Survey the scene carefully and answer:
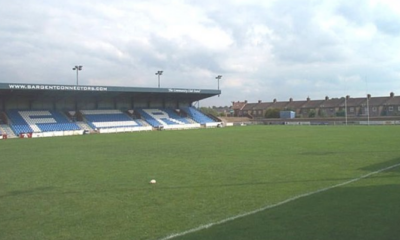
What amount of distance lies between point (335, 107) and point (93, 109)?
3225 inches

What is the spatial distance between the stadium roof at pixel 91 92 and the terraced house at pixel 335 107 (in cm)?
3969

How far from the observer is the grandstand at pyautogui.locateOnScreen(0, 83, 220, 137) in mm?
56812

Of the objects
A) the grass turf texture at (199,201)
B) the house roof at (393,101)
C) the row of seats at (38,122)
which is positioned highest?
the house roof at (393,101)

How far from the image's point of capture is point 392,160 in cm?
1666

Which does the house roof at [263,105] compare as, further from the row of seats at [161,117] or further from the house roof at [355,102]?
the row of seats at [161,117]

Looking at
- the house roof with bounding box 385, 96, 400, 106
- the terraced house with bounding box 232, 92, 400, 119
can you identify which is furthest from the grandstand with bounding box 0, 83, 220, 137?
the house roof with bounding box 385, 96, 400, 106

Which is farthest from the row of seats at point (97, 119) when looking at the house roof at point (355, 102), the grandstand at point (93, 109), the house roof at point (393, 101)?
the house roof at point (393, 101)

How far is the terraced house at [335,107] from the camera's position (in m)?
111

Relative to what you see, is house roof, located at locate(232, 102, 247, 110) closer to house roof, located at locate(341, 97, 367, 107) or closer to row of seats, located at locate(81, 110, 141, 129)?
house roof, located at locate(341, 97, 367, 107)

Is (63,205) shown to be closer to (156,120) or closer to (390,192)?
(390,192)

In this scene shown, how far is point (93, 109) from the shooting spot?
69812 millimetres

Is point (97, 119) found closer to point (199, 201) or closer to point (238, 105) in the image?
point (199, 201)

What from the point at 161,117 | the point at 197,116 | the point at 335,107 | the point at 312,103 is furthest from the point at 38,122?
the point at 312,103

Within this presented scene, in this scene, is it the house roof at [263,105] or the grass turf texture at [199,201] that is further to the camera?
the house roof at [263,105]
